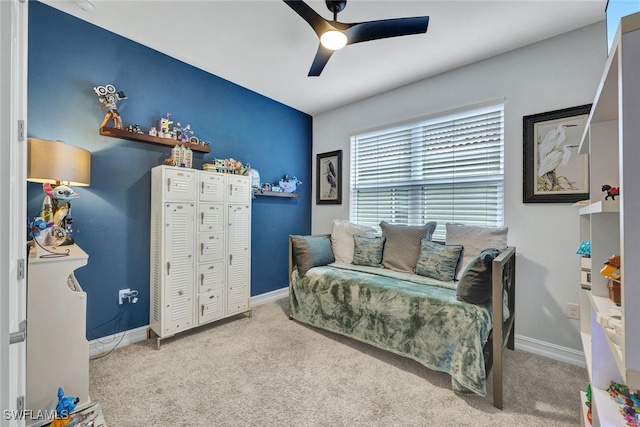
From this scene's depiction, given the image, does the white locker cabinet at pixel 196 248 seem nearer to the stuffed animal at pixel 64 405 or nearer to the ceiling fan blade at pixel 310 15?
the stuffed animal at pixel 64 405

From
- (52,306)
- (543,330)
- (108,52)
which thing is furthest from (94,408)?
(543,330)

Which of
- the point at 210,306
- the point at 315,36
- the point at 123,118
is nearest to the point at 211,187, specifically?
the point at 123,118

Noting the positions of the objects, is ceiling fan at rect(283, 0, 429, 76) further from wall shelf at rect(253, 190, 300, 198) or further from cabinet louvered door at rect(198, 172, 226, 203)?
wall shelf at rect(253, 190, 300, 198)

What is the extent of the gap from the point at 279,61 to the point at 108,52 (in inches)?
55.1

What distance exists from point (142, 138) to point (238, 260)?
1389mm

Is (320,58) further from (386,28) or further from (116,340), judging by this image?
(116,340)

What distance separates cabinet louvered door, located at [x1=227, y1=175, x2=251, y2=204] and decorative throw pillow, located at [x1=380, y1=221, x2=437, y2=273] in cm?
156

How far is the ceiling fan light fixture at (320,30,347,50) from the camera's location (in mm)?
1679

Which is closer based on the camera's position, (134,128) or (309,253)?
(134,128)

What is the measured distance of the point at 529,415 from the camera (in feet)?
5.00

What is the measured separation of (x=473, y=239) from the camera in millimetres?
2398

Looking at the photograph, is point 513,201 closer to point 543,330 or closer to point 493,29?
point 543,330

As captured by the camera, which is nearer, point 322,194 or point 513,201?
point 513,201

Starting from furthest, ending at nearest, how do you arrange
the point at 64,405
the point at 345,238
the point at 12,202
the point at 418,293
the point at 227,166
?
1. the point at 345,238
2. the point at 227,166
3. the point at 418,293
4. the point at 64,405
5. the point at 12,202
